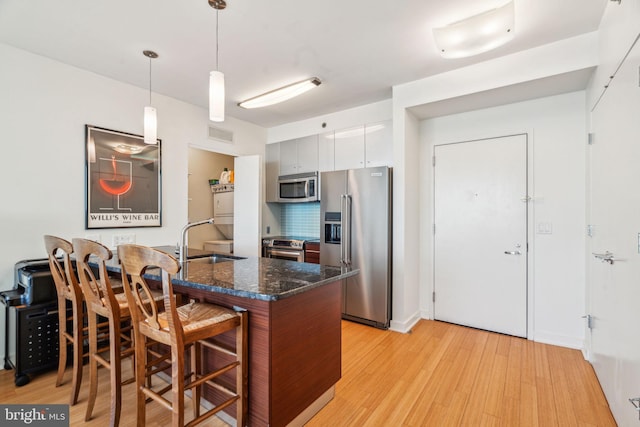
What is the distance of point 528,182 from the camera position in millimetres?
3051

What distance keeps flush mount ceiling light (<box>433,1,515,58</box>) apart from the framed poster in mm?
3094

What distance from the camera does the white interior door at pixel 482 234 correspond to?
10.2 feet

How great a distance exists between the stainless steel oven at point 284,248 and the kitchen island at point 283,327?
198 cm

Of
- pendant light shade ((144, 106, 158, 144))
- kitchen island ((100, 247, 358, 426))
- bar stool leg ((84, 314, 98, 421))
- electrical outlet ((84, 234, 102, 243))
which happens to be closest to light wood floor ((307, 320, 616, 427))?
kitchen island ((100, 247, 358, 426))

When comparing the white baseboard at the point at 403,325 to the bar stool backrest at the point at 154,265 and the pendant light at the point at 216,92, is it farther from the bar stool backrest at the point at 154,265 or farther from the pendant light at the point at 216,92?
the pendant light at the point at 216,92

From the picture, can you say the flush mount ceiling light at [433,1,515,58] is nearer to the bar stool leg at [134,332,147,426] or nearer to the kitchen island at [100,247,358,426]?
the kitchen island at [100,247,358,426]

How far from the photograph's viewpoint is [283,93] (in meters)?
3.31

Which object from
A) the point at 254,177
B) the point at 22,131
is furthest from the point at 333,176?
the point at 22,131

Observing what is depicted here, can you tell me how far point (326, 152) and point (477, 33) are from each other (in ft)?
7.90

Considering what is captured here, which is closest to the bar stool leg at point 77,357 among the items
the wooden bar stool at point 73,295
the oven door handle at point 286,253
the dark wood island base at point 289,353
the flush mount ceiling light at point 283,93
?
the wooden bar stool at point 73,295

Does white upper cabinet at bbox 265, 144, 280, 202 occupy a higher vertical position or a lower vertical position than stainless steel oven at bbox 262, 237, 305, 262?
higher

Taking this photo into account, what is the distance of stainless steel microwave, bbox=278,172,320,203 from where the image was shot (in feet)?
14.0

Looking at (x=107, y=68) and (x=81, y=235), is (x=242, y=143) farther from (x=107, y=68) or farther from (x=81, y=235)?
(x=81, y=235)

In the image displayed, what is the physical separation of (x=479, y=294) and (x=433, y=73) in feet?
7.87
